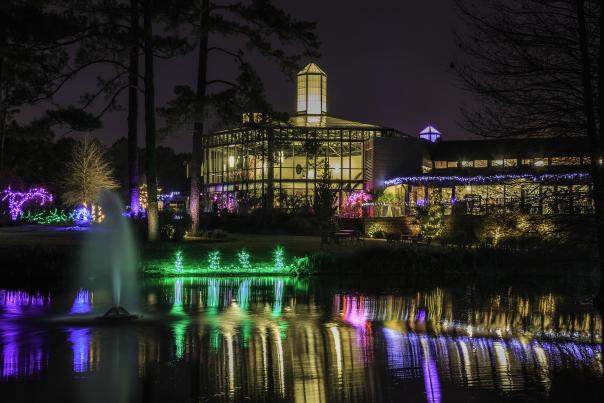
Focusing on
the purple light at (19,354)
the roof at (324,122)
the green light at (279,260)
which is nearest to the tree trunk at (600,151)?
the purple light at (19,354)

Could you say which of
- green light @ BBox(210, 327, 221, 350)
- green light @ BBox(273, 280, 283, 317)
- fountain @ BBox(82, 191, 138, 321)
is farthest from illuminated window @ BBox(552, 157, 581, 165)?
fountain @ BBox(82, 191, 138, 321)

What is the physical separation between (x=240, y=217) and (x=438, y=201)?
45.9 feet

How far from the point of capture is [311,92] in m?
68.2

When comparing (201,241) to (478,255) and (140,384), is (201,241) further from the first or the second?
(140,384)

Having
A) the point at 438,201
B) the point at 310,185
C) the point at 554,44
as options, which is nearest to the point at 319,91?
the point at 310,185

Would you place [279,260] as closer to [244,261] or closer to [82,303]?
[244,261]

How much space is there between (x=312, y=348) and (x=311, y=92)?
193 ft

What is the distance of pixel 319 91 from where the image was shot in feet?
225

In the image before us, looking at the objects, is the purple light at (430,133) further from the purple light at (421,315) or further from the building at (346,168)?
the purple light at (421,315)

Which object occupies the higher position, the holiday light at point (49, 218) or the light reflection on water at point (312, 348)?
the holiday light at point (49, 218)

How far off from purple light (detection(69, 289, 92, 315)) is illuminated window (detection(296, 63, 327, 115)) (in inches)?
1981

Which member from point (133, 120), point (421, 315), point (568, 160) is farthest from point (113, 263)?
Answer: point (133, 120)

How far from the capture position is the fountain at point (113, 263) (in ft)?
51.8

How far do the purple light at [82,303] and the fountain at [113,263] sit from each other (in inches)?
20.5
